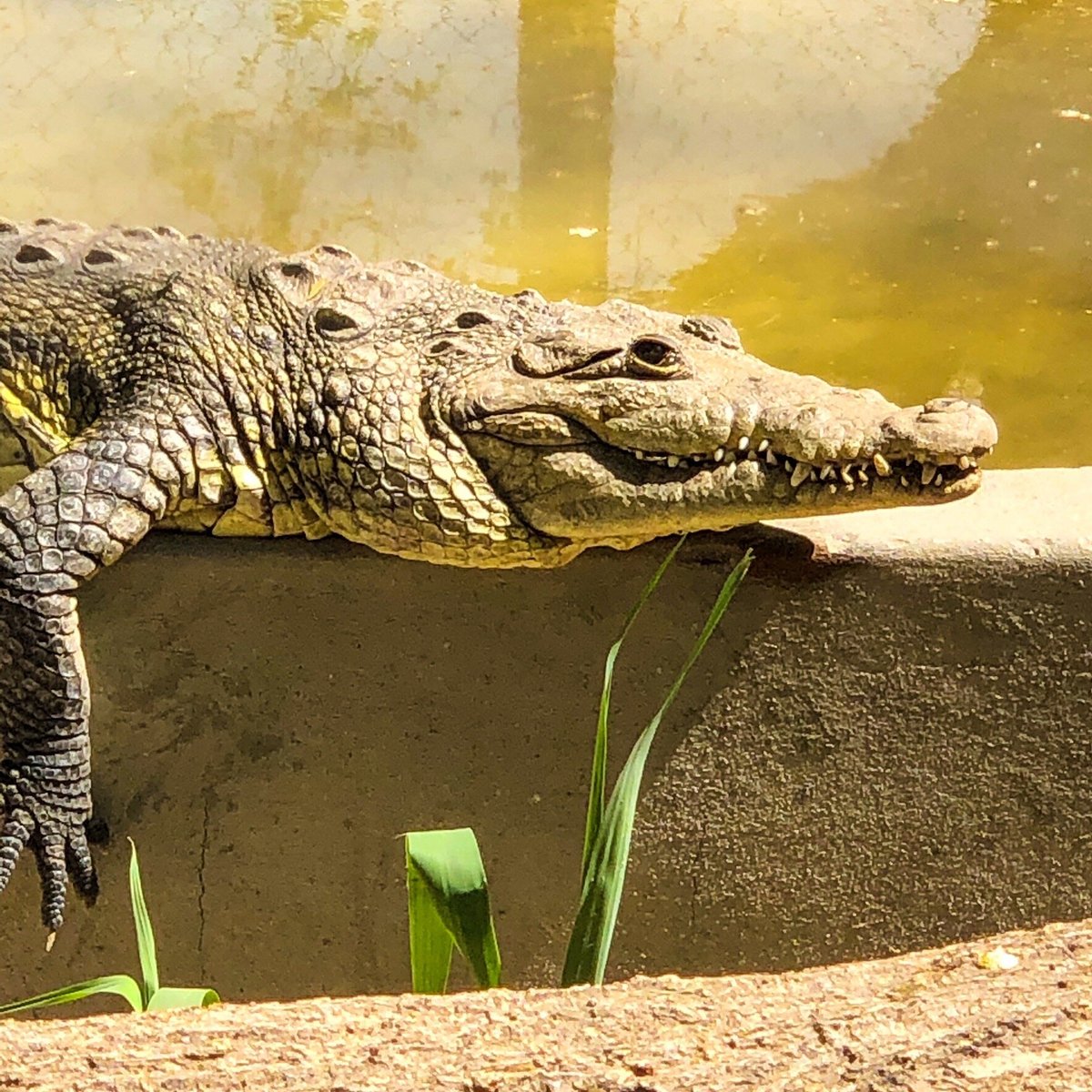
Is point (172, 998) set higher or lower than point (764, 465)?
lower

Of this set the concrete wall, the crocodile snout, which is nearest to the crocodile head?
the crocodile snout

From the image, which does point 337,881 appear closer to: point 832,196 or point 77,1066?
point 77,1066

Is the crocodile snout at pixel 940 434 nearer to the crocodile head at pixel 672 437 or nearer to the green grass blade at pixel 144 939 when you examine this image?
the crocodile head at pixel 672 437

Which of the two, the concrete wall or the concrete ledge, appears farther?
the concrete wall

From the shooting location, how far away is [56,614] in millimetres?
2205

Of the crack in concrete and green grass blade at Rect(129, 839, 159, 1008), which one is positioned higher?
green grass blade at Rect(129, 839, 159, 1008)

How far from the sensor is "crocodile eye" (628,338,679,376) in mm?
2303

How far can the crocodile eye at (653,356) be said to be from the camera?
90.7 inches

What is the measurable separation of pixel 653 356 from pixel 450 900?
102 centimetres

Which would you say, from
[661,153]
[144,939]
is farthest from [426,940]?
[661,153]

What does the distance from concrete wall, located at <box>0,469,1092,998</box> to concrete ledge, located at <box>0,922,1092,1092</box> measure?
1011 mm

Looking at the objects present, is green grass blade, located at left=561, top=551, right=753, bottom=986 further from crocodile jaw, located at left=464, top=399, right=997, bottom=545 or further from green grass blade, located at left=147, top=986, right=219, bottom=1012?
crocodile jaw, located at left=464, top=399, right=997, bottom=545

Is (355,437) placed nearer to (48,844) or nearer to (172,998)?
(48,844)

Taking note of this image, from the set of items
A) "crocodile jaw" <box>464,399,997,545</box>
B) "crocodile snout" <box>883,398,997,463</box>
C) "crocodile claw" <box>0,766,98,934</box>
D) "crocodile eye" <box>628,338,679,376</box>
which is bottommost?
"crocodile claw" <box>0,766,98,934</box>
